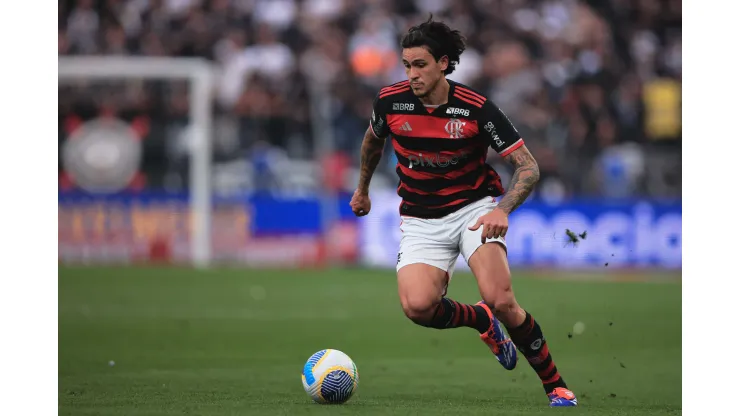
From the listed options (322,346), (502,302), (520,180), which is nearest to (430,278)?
(502,302)

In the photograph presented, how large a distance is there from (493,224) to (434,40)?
1197 millimetres

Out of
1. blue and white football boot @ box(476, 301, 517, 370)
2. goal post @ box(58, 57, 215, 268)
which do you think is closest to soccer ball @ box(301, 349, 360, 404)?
blue and white football boot @ box(476, 301, 517, 370)

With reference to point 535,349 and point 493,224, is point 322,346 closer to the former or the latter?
point 535,349

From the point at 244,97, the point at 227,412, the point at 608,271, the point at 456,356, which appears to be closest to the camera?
the point at 227,412

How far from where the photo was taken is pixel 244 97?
20750 millimetres

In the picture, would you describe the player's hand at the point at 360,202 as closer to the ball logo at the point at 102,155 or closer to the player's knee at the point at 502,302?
the player's knee at the point at 502,302

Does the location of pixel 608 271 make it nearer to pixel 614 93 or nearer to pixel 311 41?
pixel 614 93

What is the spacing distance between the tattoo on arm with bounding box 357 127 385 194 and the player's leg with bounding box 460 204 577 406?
0.80 meters

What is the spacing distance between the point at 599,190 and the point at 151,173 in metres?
7.31

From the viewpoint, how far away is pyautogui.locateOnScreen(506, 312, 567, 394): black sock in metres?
7.34

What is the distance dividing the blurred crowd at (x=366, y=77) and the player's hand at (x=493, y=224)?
1235 cm

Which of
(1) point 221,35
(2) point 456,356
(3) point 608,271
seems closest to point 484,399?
(2) point 456,356

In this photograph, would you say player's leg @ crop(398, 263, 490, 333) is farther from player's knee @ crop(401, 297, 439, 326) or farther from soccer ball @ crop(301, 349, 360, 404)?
soccer ball @ crop(301, 349, 360, 404)

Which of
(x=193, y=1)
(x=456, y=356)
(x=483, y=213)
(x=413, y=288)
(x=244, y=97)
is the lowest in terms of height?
(x=456, y=356)
